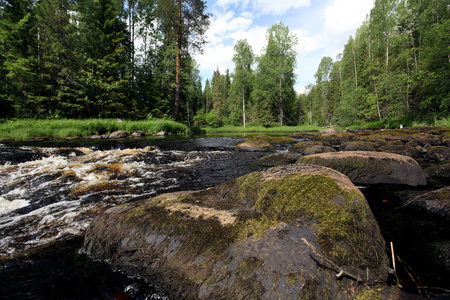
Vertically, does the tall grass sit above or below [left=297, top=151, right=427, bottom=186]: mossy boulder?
above

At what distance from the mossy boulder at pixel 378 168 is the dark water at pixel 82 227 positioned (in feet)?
1.39

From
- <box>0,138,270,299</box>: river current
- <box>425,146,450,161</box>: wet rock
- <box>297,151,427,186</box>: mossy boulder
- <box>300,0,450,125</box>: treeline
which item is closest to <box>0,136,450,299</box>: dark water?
<box>0,138,270,299</box>: river current

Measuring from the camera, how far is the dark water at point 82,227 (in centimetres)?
156


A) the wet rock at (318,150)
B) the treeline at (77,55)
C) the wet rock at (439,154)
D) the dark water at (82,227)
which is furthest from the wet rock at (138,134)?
the wet rock at (439,154)

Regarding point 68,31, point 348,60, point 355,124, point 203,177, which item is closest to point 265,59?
point 348,60

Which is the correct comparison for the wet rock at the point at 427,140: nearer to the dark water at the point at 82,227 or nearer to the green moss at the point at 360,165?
the green moss at the point at 360,165

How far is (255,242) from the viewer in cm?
146

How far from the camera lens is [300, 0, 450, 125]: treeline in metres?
15.4

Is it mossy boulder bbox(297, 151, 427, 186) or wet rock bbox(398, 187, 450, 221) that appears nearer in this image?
wet rock bbox(398, 187, 450, 221)

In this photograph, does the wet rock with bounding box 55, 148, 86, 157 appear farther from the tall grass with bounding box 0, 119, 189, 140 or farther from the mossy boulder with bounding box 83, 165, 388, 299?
the tall grass with bounding box 0, 119, 189, 140

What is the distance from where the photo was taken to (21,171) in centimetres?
512

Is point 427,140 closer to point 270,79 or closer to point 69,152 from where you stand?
point 69,152

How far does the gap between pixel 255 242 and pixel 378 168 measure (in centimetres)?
442

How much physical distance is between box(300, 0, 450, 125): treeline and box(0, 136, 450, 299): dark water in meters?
19.8
